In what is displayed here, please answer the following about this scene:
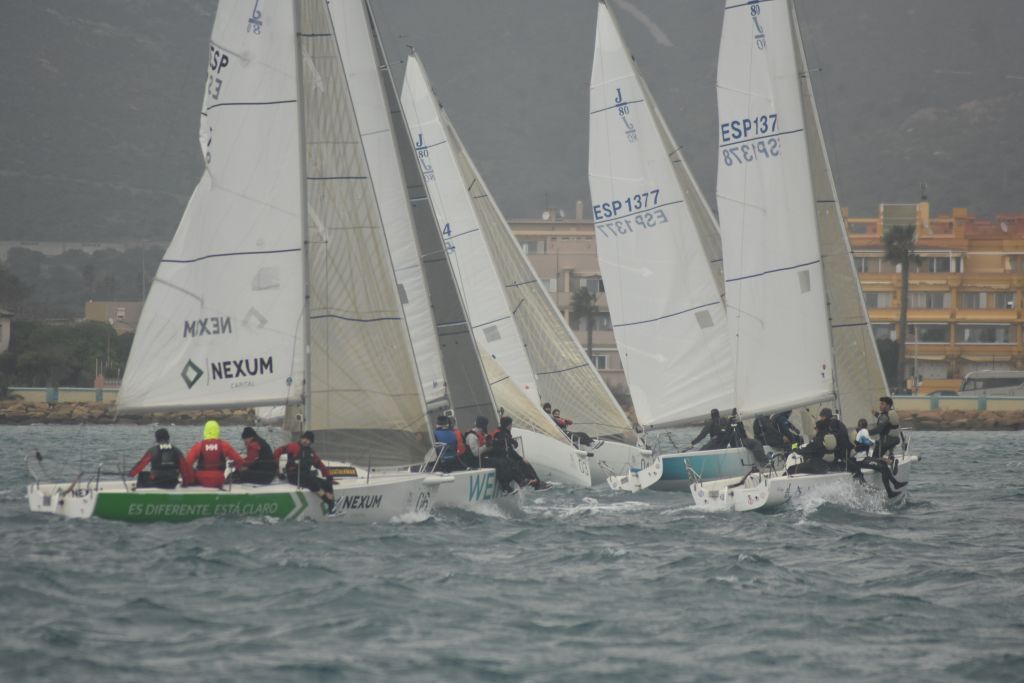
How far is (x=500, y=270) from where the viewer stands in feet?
121

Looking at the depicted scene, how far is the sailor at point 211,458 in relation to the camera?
67.7 feet

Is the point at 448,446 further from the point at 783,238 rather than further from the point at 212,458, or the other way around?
the point at 783,238

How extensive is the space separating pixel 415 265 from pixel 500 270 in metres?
10.9

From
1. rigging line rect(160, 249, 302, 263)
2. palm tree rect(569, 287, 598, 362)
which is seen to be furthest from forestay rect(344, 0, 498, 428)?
palm tree rect(569, 287, 598, 362)

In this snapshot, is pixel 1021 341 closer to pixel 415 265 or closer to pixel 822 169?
pixel 822 169

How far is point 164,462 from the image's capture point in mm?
20484

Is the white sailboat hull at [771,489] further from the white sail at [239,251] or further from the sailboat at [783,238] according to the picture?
the white sail at [239,251]

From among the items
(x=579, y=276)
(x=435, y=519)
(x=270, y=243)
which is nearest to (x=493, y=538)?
(x=435, y=519)

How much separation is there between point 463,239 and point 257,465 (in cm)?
1534

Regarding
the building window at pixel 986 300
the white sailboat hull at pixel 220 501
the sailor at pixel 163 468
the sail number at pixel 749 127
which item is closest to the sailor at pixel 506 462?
the white sailboat hull at pixel 220 501

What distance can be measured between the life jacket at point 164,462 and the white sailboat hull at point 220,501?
0.25 m

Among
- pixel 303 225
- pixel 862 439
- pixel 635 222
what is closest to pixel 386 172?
pixel 303 225

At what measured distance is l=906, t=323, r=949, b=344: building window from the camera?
102 meters

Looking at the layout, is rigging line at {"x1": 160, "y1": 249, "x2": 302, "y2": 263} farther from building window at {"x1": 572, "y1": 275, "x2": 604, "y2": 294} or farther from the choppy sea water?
building window at {"x1": 572, "y1": 275, "x2": 604, "y2": 294}
